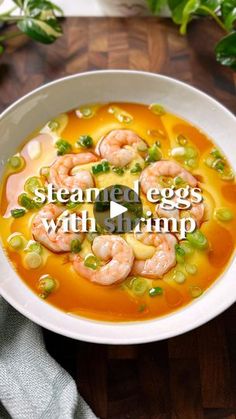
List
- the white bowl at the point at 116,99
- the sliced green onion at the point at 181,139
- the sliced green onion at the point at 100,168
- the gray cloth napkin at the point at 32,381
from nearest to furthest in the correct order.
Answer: the gray cloth napkin at the point at 32,381 < the white bowl at the point at 116,99 < the sliced green onion at the point at 100,168 < the sliced green onion at the point at 181,139

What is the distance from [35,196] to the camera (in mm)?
2504

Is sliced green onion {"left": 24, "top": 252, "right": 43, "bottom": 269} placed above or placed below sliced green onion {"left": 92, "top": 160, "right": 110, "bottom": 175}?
below

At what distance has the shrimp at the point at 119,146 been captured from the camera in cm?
255

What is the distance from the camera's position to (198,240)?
2.37 m

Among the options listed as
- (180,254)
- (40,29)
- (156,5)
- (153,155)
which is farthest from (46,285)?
(156,5)

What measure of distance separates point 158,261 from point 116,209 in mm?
325

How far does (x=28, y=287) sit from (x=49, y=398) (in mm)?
452

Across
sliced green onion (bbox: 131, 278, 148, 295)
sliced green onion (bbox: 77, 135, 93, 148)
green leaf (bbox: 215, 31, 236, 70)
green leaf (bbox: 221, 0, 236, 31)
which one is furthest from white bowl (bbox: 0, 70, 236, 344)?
green leaf (bbox: 221, 0, 236, 31)

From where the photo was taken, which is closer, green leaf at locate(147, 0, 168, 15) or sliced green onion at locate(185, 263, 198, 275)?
sliced green onion at locate(185, 263, 198, 275)

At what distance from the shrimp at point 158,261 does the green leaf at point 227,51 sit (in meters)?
1.11

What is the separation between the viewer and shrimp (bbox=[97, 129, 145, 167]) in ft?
8.38

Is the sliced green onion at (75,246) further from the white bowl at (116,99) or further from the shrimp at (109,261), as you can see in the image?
the white bowl at (116,99)

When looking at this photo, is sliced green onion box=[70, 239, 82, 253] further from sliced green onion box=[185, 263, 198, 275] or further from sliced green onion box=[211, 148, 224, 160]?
sliced green onion box=[211, 148, 224, 160]

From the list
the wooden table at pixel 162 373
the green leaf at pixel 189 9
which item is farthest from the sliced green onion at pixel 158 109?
the wooden table at pixel 162 373
